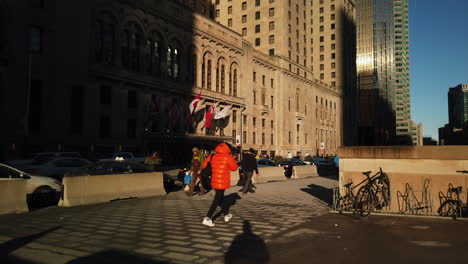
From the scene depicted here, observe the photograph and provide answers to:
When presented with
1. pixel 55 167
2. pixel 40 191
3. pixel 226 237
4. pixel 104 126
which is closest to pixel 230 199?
pixel 40 191

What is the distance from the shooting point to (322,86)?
98188 mm

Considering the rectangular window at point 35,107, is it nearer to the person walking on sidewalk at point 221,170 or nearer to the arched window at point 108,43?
the arched window at point 108,43

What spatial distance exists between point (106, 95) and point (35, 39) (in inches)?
350

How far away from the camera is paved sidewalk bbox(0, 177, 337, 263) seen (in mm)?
6453

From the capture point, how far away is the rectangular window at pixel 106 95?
4097cm

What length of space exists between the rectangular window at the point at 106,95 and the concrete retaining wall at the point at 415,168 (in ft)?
113

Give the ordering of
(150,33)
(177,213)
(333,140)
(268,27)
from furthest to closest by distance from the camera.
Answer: (333,140), (268,27), (150,33), (177,213)

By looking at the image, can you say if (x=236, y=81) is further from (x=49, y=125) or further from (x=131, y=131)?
(x=49, y=125)

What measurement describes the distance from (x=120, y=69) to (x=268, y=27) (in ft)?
140

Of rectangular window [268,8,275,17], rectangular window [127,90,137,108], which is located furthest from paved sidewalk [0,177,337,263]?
rectangular window [268,8,275,17]

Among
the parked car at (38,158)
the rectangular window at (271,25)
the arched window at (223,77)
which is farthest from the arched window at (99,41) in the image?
the rectangular window at (271,25)

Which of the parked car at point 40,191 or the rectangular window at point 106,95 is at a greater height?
the rectangular window at point 106,95

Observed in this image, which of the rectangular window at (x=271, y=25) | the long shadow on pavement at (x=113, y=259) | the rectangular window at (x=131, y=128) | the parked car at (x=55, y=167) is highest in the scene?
the rectangular window at (x=271, y=25)

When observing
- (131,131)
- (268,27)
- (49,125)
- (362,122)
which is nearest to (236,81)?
(268,27)
